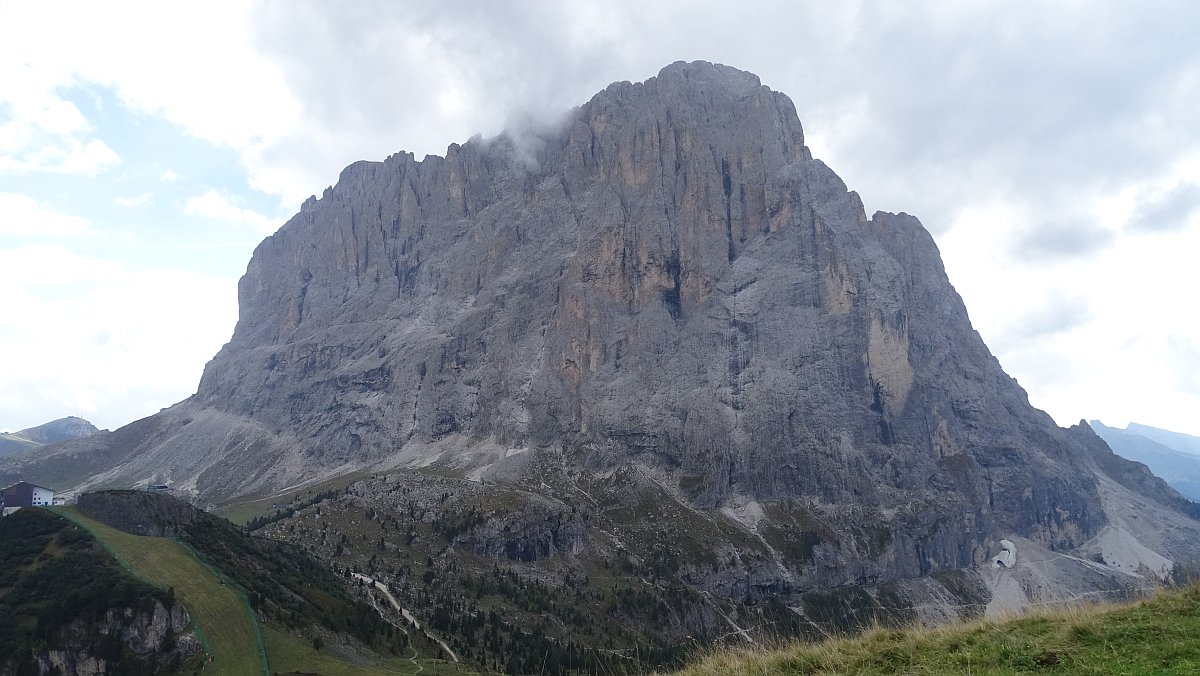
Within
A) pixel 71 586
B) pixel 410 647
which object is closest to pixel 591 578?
pixel 410 647

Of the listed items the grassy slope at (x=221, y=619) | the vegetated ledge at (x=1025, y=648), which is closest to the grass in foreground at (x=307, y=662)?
the grassy slope at (x=221, y=619)

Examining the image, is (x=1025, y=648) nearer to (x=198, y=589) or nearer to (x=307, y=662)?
(x=307, y=662)

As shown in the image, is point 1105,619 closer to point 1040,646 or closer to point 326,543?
point 1040,646

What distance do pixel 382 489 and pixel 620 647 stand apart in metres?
79.3

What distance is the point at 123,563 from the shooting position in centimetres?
7606

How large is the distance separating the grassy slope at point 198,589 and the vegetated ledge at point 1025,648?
68778mm

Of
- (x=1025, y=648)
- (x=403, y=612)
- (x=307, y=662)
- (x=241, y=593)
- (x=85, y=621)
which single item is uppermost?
(x=1025, y=648)

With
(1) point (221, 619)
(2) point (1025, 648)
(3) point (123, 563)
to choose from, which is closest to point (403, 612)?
(1) point (221, 619)

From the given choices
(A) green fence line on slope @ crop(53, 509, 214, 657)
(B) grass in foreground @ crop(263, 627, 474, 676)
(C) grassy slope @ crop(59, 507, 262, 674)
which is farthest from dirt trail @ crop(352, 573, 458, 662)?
(A) green fence line on slope @ crop(53, 509, 214, 657)

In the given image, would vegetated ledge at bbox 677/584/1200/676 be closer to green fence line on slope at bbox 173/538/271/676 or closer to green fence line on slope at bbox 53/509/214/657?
green fence line on slope at bbox 173/538/271/676

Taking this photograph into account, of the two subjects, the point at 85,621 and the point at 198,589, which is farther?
the point at 198,589

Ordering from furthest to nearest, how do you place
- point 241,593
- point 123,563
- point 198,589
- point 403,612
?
point 403,612
point 241,593
point 198,589
point 123,563

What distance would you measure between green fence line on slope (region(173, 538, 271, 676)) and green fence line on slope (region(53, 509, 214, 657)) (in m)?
0.55

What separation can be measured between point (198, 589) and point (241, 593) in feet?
14.7
